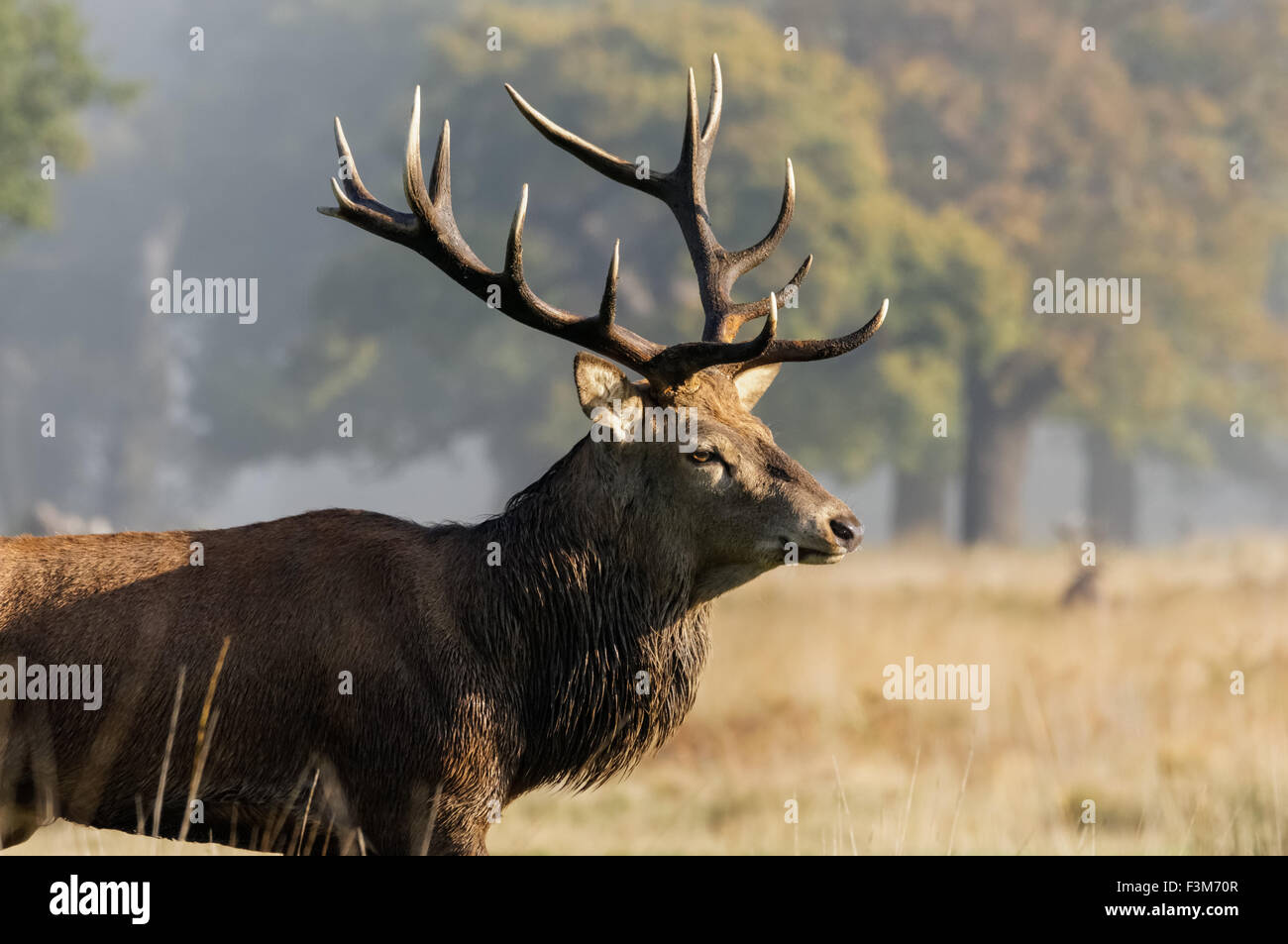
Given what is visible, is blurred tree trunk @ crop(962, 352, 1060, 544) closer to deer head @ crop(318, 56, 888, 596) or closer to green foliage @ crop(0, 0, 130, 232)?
green foliage @ crop(0, 0, 130, 232)

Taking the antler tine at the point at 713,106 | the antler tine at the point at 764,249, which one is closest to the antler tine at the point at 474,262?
the antler tine at the point at 764,249

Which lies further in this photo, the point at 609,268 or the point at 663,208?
the point at 663,208

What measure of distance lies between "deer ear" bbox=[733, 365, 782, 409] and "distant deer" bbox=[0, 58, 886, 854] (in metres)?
0.12

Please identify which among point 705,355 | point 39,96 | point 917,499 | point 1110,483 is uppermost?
point 39,96

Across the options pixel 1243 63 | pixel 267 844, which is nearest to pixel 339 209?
pixel 267 844

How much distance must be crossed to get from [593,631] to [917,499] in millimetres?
29878

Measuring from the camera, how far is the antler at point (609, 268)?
15.2ft

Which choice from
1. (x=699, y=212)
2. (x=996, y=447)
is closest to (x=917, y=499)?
(x=996, y=447)

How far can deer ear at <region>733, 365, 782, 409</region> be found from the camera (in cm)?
518

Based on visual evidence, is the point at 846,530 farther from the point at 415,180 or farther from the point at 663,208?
the point at 663,208

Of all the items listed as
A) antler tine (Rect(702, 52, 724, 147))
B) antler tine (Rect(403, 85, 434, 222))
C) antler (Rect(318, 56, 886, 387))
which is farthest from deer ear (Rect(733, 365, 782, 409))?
antler tine (Rect(403, 85, 434, 222))

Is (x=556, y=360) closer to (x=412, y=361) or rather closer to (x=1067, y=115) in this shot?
(x=412, y=361)

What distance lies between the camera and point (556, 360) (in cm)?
3128

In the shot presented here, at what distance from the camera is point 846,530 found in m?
4.44
